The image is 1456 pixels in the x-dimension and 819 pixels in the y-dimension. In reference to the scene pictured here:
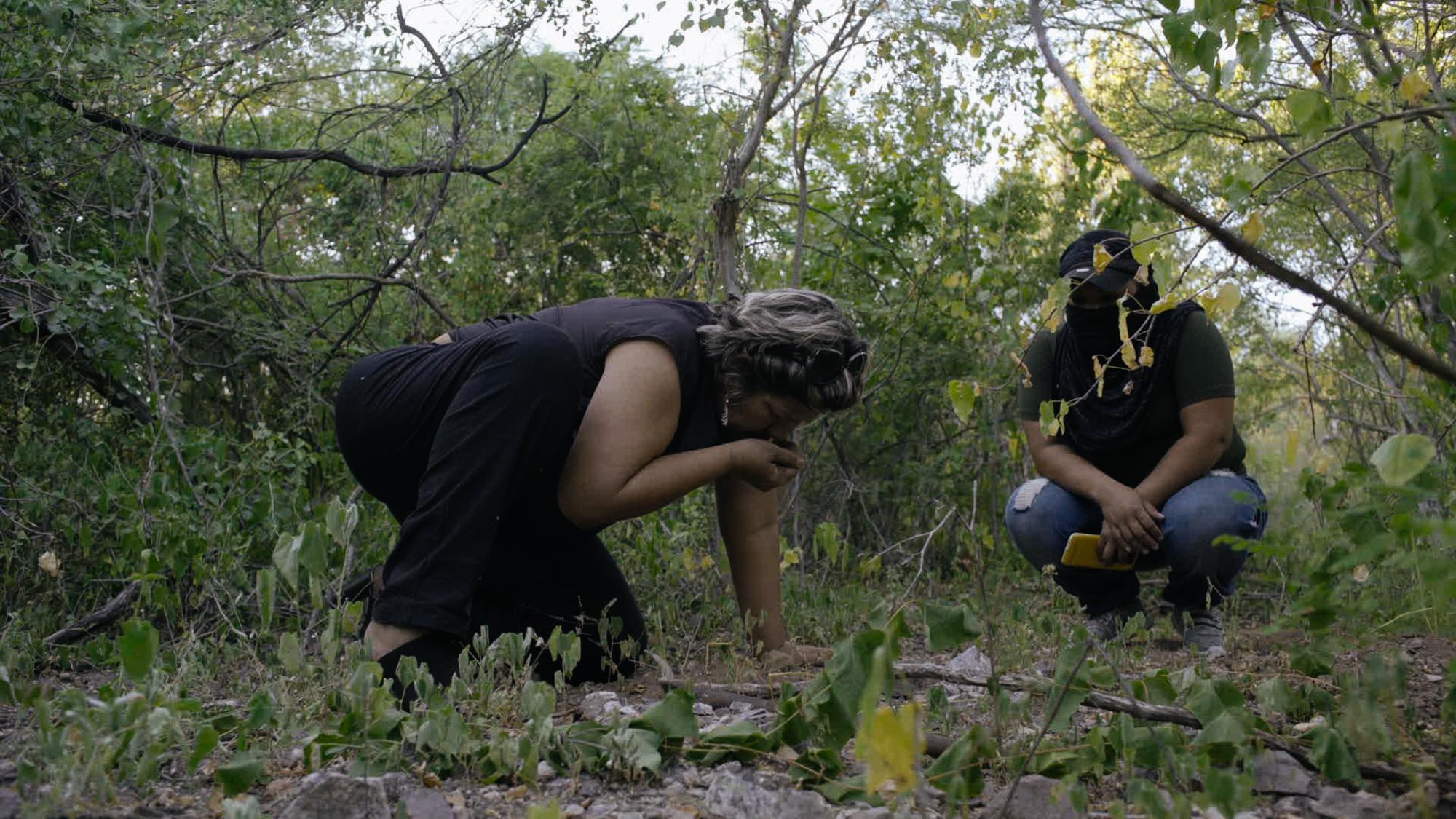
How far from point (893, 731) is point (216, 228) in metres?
4.20

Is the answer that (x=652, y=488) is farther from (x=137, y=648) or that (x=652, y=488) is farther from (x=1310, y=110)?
(x=1310, y=110)

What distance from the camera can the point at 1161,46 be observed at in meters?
5.39

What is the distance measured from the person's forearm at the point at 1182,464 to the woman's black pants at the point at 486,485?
145 centimetres

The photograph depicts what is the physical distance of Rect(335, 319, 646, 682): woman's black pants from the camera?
2430 mm

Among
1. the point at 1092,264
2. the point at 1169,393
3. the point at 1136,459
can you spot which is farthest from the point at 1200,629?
the point at 1092,264

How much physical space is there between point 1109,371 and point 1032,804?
215cm

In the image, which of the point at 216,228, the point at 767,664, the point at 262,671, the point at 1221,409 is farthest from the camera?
the point at 216,228

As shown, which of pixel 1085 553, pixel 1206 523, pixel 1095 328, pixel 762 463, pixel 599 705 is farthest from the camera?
pixel 1095 328

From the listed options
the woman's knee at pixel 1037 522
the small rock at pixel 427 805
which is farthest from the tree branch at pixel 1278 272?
the woman's knee at pixel 1037 522

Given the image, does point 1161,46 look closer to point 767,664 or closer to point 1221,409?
point 1221,409

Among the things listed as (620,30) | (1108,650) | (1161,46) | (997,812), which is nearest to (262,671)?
(997,812)

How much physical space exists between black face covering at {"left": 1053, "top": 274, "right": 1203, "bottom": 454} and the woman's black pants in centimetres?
143

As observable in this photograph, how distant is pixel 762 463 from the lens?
9.09ft

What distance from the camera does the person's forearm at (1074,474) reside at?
3.45 meters
